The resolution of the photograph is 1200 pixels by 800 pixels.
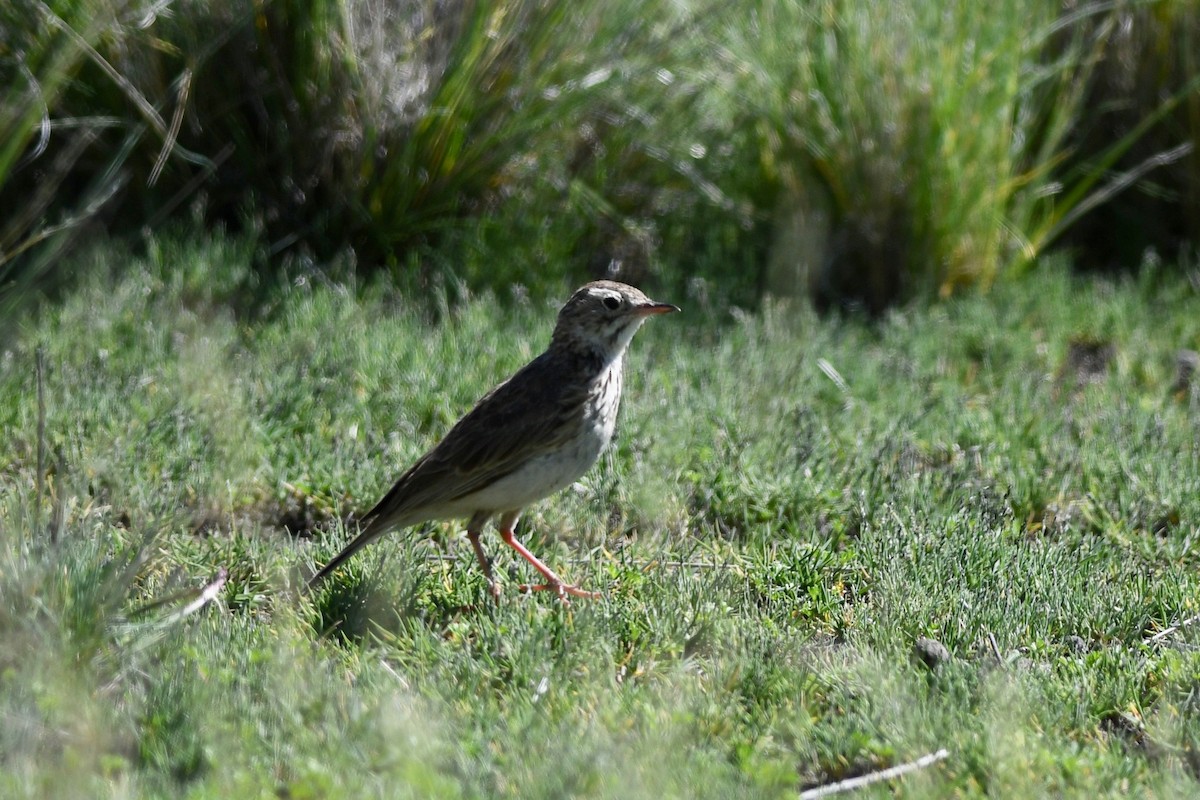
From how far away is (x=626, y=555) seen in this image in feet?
16.8

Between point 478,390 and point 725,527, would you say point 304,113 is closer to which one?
point 478,390

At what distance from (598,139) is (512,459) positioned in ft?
11.3

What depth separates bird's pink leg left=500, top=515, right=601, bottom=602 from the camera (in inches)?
185

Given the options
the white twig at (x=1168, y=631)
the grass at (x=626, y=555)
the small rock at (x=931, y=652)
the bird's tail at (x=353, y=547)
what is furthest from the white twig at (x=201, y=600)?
the white twig at (x=1168, y=631)

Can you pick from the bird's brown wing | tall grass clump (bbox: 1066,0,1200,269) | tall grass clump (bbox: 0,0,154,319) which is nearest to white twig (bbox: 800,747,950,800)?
the bird's brown wing

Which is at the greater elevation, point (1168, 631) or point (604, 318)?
point (604, 318)

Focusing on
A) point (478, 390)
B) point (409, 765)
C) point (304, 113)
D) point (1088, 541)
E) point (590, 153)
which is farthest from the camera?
point (590, 153)

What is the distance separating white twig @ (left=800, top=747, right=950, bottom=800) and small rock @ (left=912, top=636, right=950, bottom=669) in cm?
57

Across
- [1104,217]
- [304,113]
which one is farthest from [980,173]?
[304,113]

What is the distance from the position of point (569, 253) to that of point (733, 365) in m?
1.45

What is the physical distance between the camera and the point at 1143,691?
4223 millimetres

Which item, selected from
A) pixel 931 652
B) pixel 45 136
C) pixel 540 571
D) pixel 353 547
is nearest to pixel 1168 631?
pixel 931 652

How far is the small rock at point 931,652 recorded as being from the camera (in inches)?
168

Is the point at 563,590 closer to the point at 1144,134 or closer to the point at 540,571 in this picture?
the point at 540,571
